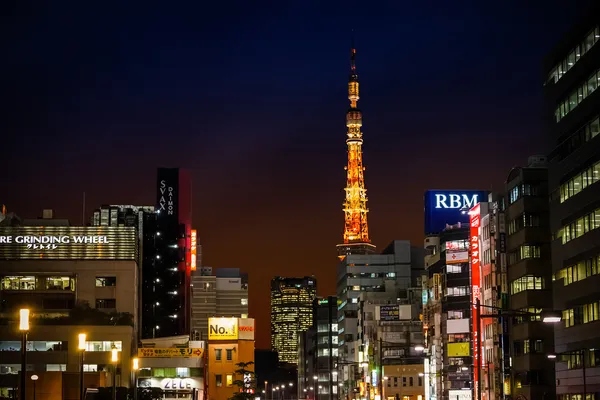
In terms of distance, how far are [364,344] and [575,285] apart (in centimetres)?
11314

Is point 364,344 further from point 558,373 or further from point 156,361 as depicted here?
point 558,373

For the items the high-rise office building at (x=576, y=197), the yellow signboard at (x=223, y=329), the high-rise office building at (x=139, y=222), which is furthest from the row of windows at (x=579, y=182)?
the high-rise office building at (x=139, y=222)

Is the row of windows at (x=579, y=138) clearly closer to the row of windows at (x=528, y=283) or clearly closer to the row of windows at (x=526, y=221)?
the row of windows at (x=526, y=221)

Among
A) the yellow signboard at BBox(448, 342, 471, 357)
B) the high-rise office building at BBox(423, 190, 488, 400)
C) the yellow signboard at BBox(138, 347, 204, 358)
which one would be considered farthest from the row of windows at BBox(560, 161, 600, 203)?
the yellow signboard at BBox(138, 347, 204, 358)

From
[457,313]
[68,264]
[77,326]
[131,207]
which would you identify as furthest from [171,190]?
[457,313]

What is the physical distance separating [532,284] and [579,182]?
24.7 m

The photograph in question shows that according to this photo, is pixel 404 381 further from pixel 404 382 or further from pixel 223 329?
pixel 223 329

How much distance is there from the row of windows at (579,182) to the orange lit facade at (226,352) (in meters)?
80.5

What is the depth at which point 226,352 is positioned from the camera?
15388cm

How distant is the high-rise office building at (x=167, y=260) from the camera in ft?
575

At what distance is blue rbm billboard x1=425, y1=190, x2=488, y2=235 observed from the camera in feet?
527

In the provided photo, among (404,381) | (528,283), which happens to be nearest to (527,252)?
(528,283)

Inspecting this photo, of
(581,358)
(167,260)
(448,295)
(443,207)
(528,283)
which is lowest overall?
(581,358)

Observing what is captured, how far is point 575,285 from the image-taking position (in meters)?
75.4
